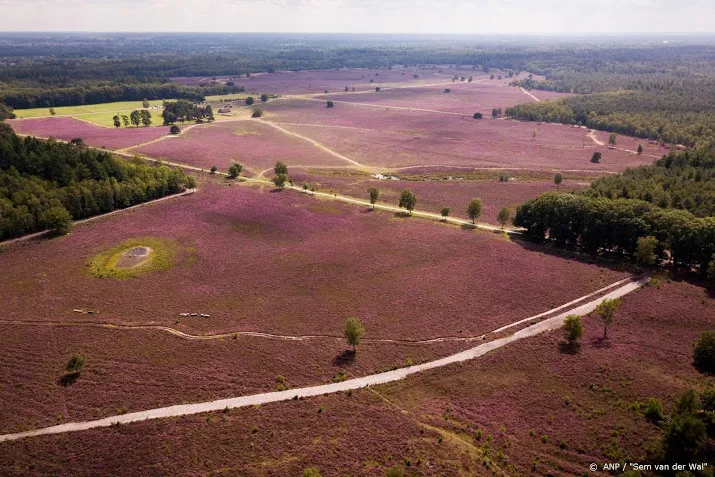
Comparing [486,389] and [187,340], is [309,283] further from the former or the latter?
[486,389]

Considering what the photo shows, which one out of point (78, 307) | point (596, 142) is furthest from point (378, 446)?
point (596, 142)

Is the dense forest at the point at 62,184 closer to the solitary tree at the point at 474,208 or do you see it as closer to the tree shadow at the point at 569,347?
the solitary tree at the point at 474,208

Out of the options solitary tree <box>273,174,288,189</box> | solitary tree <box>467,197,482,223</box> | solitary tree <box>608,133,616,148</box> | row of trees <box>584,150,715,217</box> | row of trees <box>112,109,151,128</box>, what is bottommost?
solitary tree <box>467,197,482,223</box>

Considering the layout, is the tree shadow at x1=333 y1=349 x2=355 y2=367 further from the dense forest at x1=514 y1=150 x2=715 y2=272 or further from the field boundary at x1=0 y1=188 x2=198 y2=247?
the field boundary at x1=0 y1=188 x2=198 y2=247

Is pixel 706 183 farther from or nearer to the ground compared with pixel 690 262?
farther from the ground

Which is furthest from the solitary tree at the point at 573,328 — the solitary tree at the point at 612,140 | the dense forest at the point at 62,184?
the solitary tree at the point at 612,140

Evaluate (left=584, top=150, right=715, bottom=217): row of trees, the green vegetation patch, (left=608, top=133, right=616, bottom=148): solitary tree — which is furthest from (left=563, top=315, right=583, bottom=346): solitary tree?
(left=608, top=133, right=616, bottom=148): solitary tree

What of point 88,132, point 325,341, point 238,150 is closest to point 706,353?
point 325,341
